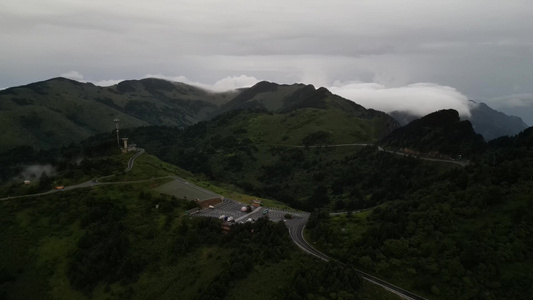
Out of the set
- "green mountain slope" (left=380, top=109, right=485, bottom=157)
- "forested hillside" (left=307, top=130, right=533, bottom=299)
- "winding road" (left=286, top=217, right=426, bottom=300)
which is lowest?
"winding road" (left=286, top=217, right=426, bottom=300)

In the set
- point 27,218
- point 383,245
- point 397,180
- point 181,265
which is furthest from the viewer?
point 397,180

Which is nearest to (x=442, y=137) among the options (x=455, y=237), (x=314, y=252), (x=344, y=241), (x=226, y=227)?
(x=455, y=237)

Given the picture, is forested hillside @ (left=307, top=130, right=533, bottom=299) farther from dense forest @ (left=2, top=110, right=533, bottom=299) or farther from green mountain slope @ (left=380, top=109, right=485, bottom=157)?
green mountain slope @ (left=380, top=109, right=485, bottom=157)

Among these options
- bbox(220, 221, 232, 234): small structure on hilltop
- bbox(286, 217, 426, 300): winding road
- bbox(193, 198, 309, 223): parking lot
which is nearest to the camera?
bbox(286, 217, 426, 300): winding road

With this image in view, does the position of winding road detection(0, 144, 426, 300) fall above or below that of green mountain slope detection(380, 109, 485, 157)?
below

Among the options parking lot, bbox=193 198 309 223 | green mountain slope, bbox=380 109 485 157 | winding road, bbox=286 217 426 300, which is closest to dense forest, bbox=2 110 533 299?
winding road, bbox=286 217 426 300

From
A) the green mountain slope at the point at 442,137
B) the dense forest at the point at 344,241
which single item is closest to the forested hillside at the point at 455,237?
the dense forest at the point at 344,241

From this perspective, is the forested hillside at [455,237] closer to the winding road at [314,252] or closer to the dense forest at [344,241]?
the dense forest at [344,241]

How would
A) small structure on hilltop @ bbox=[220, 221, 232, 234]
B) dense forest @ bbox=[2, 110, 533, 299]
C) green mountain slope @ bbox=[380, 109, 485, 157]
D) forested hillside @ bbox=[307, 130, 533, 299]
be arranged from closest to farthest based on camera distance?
1. forested hillside @ bbox=[307, 130, 533, 299]
2. dense forest @ bbox=[2, 110, 533, 299]
3. small structure on hilltop @ bbox=[220, 221, 232, 234]
4. green mountain slope @ bbox=[380, 109, 485, 157]

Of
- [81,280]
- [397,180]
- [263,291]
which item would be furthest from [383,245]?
[397,180]

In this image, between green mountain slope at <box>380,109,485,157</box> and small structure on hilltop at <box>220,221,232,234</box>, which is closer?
small structure on hilltop at <box>220,221,232,234</box>

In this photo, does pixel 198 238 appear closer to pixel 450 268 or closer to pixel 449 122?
pixel 450 268
